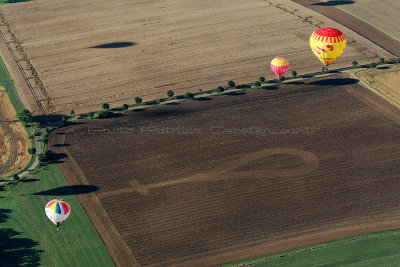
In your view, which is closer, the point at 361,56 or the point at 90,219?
the point at 90,219

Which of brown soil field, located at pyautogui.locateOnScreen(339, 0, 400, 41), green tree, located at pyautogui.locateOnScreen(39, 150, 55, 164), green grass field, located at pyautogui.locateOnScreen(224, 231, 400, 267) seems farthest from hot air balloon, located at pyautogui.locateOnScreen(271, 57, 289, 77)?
green tree, located at pyautogui.locateOnScreen(39, 150, 55, 164)

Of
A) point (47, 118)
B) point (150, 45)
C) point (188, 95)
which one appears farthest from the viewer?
point (150, 45)

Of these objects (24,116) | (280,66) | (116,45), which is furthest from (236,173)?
(116,45)

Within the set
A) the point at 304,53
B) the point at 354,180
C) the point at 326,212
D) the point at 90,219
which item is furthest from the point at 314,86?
the point at 90,219

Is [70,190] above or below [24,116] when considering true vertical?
below

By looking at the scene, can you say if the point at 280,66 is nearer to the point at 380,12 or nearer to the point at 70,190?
the point at 70,190

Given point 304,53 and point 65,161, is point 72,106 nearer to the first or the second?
point 65,161

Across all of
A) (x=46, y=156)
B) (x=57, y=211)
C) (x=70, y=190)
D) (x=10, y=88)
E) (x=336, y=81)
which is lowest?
(x=336, y=81)
